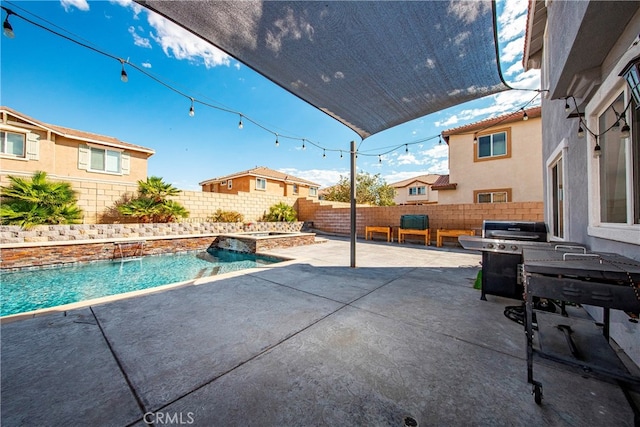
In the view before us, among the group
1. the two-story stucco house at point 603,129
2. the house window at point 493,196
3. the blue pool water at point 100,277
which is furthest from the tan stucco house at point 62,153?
the house window at point 493,196

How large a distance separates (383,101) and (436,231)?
676 cm

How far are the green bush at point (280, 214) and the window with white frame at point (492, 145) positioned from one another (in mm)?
9718

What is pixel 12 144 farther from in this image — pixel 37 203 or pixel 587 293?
pixel 587 293

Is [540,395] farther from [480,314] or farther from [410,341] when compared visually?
[480,314]

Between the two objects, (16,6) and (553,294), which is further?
(16,6)

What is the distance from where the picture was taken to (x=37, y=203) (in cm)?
689

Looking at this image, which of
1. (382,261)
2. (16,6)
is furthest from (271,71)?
(382,261)

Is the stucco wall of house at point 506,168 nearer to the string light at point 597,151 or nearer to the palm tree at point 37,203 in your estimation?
the string light at point 597,151

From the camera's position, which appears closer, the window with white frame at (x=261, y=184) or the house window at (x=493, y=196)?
the house window at (x=493, y=196)

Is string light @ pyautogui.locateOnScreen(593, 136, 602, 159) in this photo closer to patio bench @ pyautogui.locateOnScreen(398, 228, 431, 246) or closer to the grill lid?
the grill lid

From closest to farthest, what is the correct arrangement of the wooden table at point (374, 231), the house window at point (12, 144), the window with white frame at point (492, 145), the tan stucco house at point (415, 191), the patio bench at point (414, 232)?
the patio bench at point (414, 232) < the house window at point (12, 144) < the window with white frame at point (492, 145) < the wooden table at point (374, 231) < the tan stucco house at point (415, 191)

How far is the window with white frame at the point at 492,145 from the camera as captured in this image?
30.7ft

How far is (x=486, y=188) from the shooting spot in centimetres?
972

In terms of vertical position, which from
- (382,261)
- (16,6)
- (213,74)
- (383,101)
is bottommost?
(382,261)
